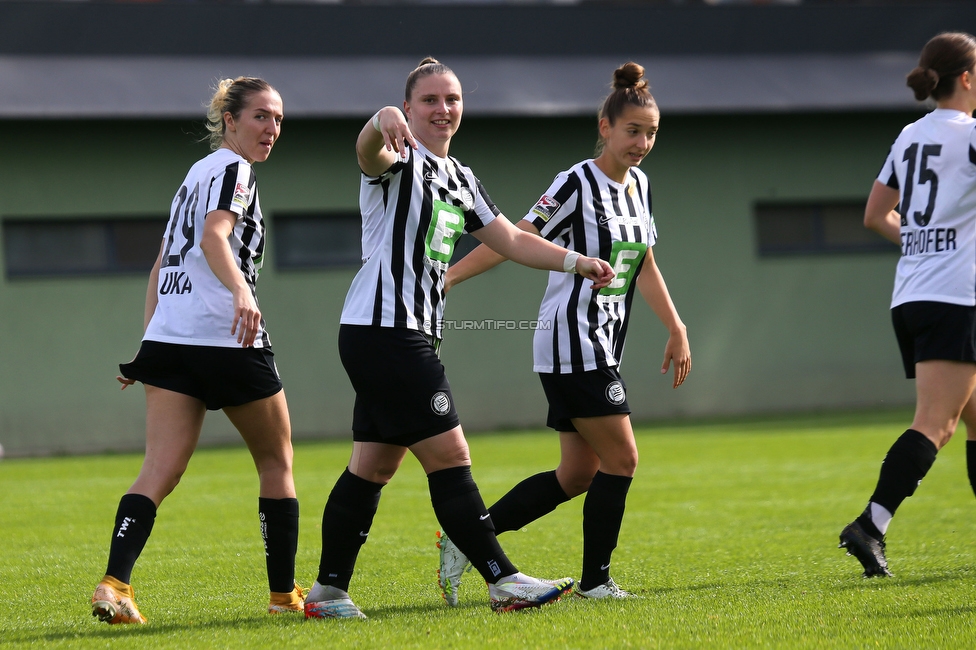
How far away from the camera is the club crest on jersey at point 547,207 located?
435 centimetres

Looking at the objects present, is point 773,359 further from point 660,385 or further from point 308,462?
point 308,462

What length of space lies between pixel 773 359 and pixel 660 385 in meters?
1.89

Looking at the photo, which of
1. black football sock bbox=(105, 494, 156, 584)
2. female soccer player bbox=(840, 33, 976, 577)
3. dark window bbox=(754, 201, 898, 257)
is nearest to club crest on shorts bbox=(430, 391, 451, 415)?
black football sock bbox=(105, 494, 156, 584)

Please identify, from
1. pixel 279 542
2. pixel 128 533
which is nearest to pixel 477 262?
pixel 279 542

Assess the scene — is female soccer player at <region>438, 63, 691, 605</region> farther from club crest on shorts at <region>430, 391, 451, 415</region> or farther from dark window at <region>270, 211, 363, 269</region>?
dark window at <region>270, 211, 363, 269</region>

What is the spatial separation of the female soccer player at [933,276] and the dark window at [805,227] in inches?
479

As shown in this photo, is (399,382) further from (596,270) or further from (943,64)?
(943,64)

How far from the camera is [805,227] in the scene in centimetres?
1661

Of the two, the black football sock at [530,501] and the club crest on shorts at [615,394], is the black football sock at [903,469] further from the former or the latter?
the black football sock at [530,501]

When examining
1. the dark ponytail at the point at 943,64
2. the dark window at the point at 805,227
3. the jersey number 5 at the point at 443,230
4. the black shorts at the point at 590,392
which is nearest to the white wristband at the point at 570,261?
the jersey number 5 at the point at 443,230

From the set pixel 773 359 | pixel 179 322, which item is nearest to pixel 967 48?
pixel 179 322

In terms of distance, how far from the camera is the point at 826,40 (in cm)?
1661

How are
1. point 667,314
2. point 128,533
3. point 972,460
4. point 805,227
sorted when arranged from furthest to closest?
point 805,227 → point 972,460 → point 667,314 → point 128,533

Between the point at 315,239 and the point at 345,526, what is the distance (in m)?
11.5
